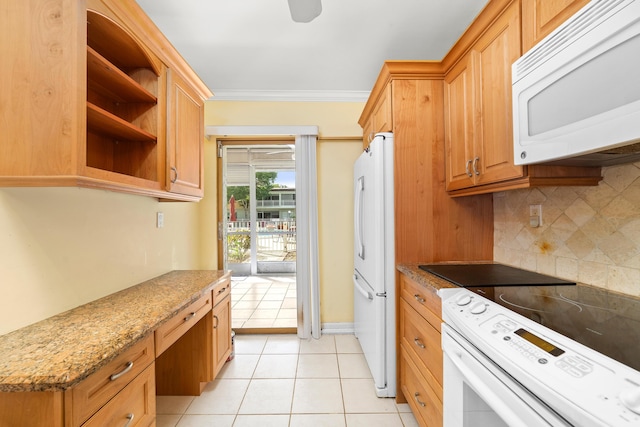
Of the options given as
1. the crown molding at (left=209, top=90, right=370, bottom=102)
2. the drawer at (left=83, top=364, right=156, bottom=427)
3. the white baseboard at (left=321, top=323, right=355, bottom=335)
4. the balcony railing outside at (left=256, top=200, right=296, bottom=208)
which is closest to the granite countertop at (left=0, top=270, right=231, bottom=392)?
the drawer at (left=83, top=364, right=156, bottom=427)

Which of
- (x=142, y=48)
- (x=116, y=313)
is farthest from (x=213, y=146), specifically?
(x=116, y=313)

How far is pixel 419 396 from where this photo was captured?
1530 millimetres

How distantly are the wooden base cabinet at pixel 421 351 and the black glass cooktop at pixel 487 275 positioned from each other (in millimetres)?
151

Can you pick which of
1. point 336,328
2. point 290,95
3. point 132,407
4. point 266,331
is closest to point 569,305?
point 132,407

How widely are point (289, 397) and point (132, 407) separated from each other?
111 centimetres

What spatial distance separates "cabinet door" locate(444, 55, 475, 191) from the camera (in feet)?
5.23

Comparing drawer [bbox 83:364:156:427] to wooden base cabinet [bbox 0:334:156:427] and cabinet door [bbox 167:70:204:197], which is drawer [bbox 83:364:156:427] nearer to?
wooden base cabinet [bbox 0:334:156:427]

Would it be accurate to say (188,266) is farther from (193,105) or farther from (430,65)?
(430,65)

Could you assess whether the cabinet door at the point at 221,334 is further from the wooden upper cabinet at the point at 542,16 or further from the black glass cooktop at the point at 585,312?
the wooden upper cabinet at the point at 542,16

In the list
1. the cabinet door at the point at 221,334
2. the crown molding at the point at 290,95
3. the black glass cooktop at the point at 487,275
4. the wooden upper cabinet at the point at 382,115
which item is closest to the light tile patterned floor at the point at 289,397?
the cabinet door at the point at 221,334

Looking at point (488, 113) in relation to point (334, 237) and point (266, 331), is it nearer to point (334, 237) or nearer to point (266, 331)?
point (334, 237)

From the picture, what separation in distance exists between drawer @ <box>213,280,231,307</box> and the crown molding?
1.93m

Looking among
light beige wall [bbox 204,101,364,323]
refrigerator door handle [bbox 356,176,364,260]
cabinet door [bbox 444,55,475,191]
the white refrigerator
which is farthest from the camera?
light beige wall [bbox 204,101,364,323]

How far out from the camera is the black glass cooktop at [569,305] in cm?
72
